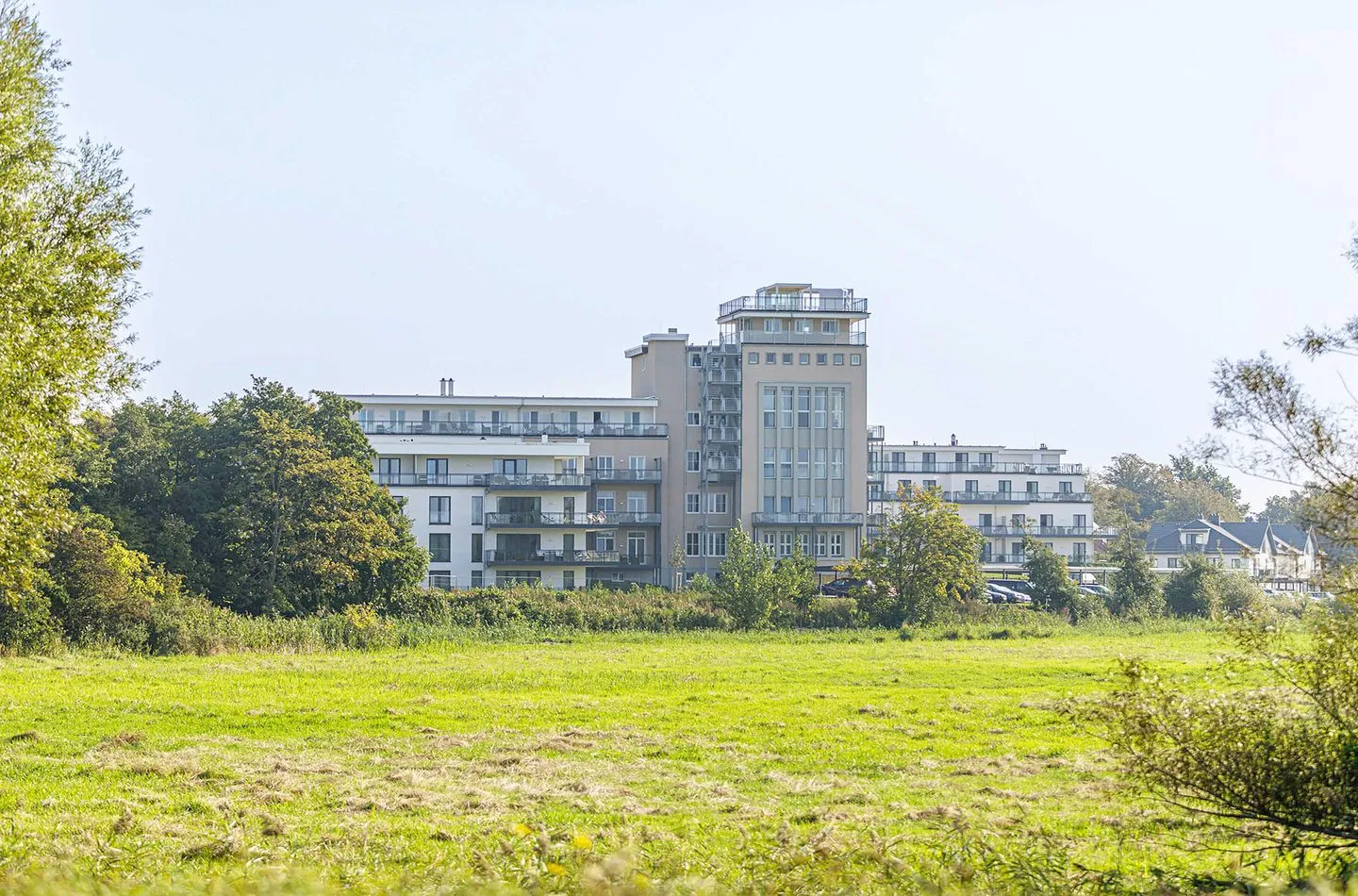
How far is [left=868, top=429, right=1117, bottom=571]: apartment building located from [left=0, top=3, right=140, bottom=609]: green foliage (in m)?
76.1

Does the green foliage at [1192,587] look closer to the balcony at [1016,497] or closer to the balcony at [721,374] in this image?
the balcony at [721,374]

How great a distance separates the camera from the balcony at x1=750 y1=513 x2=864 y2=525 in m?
81.4

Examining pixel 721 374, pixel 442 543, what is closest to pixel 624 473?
pixel 721 374

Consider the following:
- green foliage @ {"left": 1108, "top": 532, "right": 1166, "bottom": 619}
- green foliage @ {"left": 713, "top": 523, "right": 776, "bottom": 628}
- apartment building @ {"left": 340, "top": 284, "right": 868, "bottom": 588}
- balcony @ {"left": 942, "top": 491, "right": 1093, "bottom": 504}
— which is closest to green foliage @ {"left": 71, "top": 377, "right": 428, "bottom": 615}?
green foliage @ {"left": 713, "top": 523, "right": 776, "bottom": 628}

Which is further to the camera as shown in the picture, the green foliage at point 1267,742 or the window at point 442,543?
the window at point 442,543

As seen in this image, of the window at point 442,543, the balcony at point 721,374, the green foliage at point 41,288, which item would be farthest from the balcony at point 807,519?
the green foliage at point 41,288

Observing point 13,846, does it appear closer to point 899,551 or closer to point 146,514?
point 146,514

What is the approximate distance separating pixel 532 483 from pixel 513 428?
7.96m

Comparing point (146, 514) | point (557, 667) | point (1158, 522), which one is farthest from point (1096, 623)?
point (1158, 522)

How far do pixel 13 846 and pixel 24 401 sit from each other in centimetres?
845

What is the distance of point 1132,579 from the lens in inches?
2451

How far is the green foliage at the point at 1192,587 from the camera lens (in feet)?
202

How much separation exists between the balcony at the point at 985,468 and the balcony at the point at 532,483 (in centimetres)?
3092

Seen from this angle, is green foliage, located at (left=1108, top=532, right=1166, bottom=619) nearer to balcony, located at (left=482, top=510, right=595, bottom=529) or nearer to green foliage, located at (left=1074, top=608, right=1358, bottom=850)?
balcony, located at (left=482, top=510, right=595, bottom=529)
